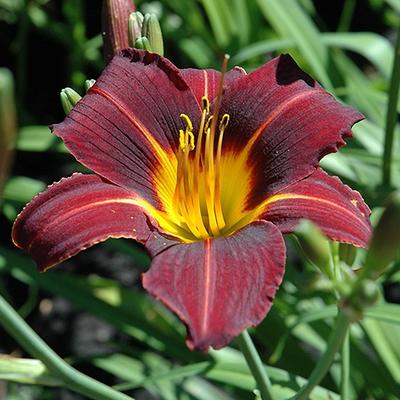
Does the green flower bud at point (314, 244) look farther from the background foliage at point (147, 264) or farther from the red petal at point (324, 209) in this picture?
the background foliage at point (147, 264)

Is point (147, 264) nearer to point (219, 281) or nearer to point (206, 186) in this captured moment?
point (206, 186)

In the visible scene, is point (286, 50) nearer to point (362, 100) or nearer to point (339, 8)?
point (362, 100)

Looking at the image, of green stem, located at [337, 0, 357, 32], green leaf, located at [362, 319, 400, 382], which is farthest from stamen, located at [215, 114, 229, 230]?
green stem, located at [337, 0, 357, 32]

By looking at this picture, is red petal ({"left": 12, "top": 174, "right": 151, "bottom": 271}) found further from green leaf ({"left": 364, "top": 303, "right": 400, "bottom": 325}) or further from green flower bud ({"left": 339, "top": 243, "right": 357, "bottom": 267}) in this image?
green leaf ({"left": 364, "top": 303, "right": 400, "bottom": 325})

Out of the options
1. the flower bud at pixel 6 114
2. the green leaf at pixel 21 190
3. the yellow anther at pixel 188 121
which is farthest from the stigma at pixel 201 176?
the green leaf at pixel 21 190

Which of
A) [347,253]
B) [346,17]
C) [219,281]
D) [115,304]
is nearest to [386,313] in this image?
[347,253]

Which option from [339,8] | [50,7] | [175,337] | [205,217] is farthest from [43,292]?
[339,8]
